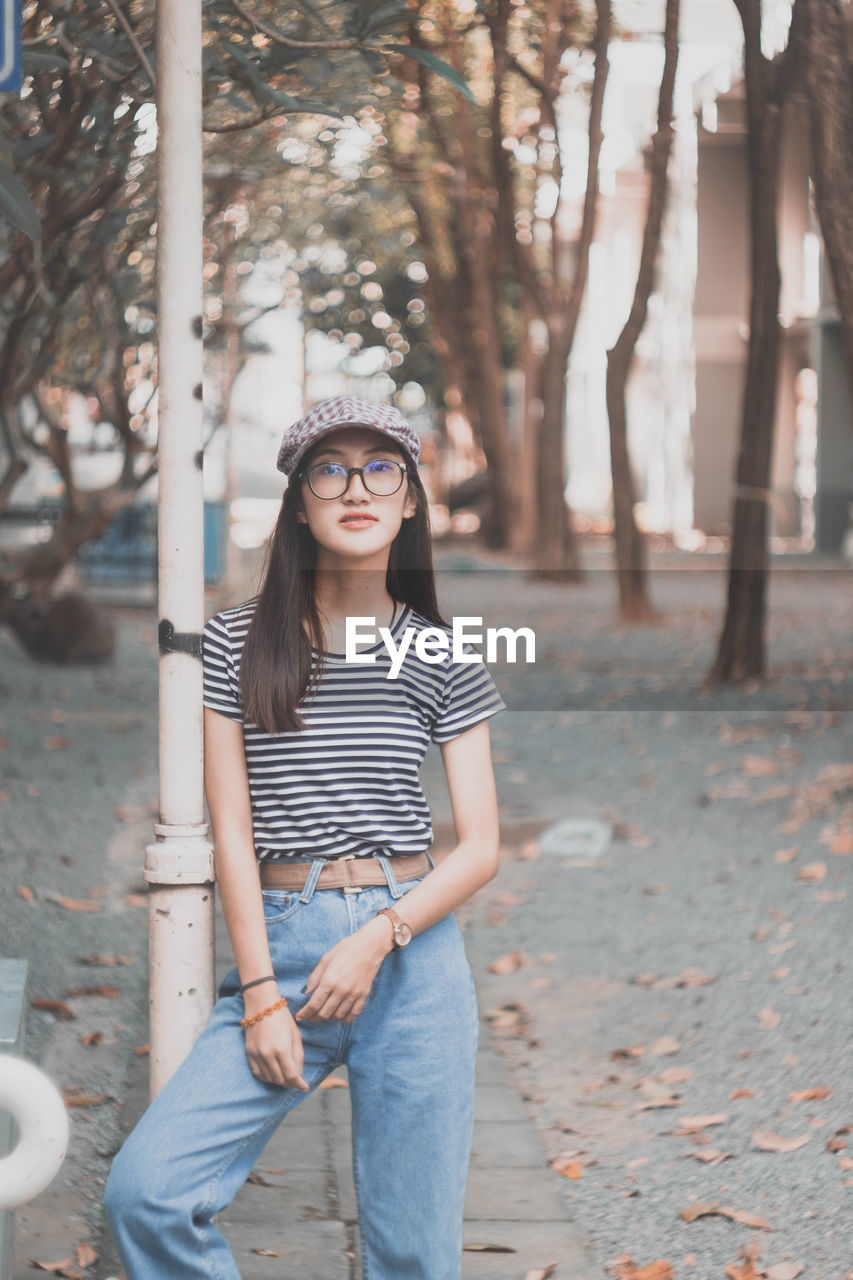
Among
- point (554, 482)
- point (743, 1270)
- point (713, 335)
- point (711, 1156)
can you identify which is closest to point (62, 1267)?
point (743, 1270)

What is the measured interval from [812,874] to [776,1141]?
2.95 metres

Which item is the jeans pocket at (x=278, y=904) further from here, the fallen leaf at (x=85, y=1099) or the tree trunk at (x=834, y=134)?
the tree trunk at (x=834, y=134)

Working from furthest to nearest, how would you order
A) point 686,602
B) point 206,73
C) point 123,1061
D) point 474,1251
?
1. point 686,602
2. point 206,73
3. point 123,1061
4. point 474,1251

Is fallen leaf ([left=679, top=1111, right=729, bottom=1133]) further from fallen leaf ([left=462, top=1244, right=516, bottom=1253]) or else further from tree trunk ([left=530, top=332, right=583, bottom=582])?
tree trunk ([left=530, top=332, right=583, bottom=582])

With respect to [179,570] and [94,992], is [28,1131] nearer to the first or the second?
[179,570]

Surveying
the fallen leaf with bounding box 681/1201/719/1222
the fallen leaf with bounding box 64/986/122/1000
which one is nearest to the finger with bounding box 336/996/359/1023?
the fallen leaf with bounding box 681/1201/719/1222

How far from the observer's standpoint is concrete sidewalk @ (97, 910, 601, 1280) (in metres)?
3.73

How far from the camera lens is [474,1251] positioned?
3846 mm

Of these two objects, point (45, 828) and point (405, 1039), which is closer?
point (405, 1039)

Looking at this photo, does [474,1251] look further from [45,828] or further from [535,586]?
[535,586]

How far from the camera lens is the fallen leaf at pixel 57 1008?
212 inches

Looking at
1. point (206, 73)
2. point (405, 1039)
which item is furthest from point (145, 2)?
point (405, 1039)

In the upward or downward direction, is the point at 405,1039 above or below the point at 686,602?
above

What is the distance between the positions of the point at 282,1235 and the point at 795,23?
759 cm
